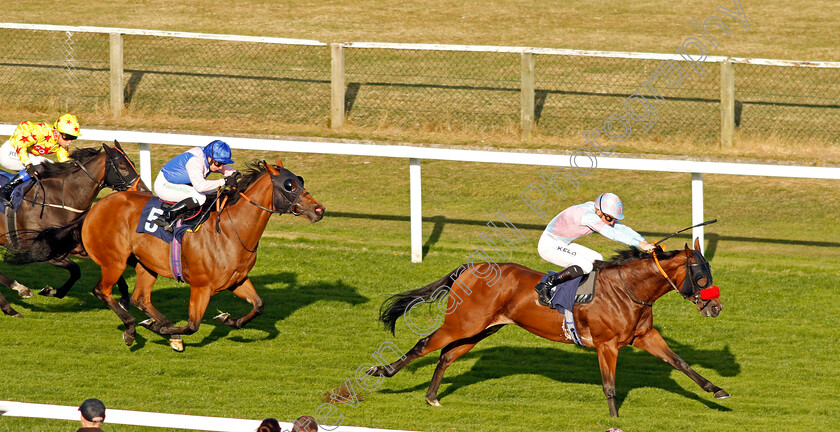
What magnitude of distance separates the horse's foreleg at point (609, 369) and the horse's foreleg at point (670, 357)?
255mm

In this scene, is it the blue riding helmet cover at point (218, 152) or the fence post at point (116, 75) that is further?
the fence post at point (116, 75)

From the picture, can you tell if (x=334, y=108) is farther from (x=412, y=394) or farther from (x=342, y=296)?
(x=412, y=394)

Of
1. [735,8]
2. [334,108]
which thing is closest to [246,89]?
[334,108]

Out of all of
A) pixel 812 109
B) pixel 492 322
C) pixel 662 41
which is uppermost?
pixel 662 41

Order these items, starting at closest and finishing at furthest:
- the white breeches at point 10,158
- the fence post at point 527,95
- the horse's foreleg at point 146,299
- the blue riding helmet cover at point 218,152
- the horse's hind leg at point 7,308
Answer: the blue riding helmet cover at point 218,152 < the horse's foreleg at point 146,299 < the horse's hind leg at point 7,308 < the white breeches at point 10,158 < the fence post at point 527,95

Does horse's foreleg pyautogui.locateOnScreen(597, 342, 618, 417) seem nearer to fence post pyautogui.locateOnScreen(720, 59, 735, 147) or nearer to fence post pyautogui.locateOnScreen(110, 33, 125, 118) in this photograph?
fence post pyautogui.locateOnScreen(720, 59, 735, 147)

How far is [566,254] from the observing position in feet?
22.1

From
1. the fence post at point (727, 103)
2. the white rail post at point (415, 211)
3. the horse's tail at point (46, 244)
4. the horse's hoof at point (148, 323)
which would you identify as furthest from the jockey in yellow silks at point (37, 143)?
the fence post at point (727, 103)

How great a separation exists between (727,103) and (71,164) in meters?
8.42

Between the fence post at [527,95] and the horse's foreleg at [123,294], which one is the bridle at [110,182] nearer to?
the horse's foreleg at [123,294]

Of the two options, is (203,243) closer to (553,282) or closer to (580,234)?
(553,282)

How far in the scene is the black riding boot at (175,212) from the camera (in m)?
7.52

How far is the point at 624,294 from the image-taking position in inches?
257

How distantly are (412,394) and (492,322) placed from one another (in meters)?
0.78
